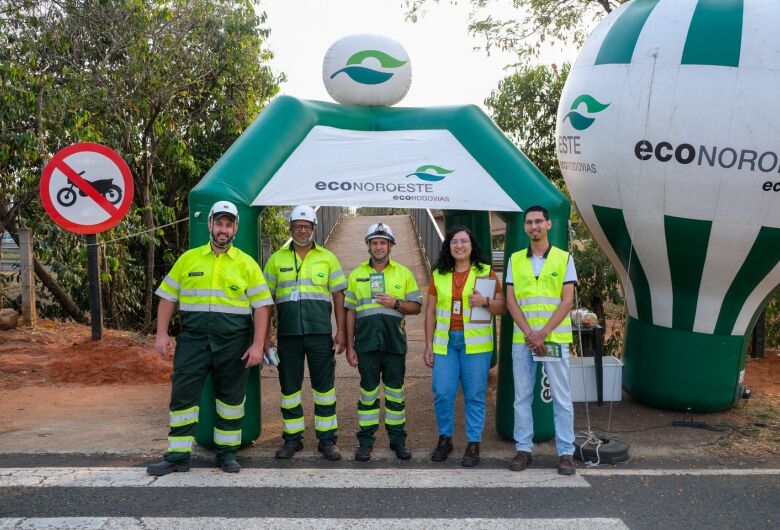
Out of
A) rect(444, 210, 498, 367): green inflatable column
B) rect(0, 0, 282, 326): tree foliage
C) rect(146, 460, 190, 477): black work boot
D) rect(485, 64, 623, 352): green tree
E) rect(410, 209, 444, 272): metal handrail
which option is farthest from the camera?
rect(485, 64, 623, 352): green tree

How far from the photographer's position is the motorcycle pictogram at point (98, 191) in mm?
7887

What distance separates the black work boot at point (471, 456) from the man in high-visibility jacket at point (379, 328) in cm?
43

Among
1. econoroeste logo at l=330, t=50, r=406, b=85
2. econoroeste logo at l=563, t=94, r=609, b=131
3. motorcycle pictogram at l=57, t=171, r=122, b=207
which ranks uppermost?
econoroeste logo at l=330, t=50, r=406, b=85

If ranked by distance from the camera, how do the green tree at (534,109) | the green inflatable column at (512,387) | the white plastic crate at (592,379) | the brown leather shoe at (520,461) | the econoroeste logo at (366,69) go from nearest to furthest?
the brown leather shoe at (520,461), the green inflatable column at (512,387), the econoroeste logo at (366,69), the white plastic crate at (592,379), the green tree at (534,109)

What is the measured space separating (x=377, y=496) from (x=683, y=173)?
3.65 meters

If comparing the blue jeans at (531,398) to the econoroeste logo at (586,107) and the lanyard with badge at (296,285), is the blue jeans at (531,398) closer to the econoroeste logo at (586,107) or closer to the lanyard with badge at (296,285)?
the lanyard with badge at (296,285)

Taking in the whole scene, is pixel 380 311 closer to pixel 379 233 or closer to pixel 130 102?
pixel 379 233

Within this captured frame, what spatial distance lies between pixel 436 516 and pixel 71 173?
531cm

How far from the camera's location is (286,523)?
4.62 metres

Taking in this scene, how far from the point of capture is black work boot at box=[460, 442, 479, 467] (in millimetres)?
5715

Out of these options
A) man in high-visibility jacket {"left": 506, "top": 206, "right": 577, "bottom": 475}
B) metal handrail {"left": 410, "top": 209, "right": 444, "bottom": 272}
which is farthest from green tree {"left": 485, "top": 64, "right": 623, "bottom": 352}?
man in high-visibility jacket {"left": 506, "top": 206, "right": 577, "bottom": 475}

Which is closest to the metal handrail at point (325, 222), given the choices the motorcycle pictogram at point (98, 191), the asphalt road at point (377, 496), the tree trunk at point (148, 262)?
the tree trunk at point (148, 262)

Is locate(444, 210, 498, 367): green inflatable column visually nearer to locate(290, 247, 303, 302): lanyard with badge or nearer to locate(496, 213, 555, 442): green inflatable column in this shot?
locate(496, 213, 555, 442): green inflatable column

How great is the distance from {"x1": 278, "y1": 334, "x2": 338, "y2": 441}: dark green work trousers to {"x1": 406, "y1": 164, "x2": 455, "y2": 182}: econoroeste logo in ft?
4.93
